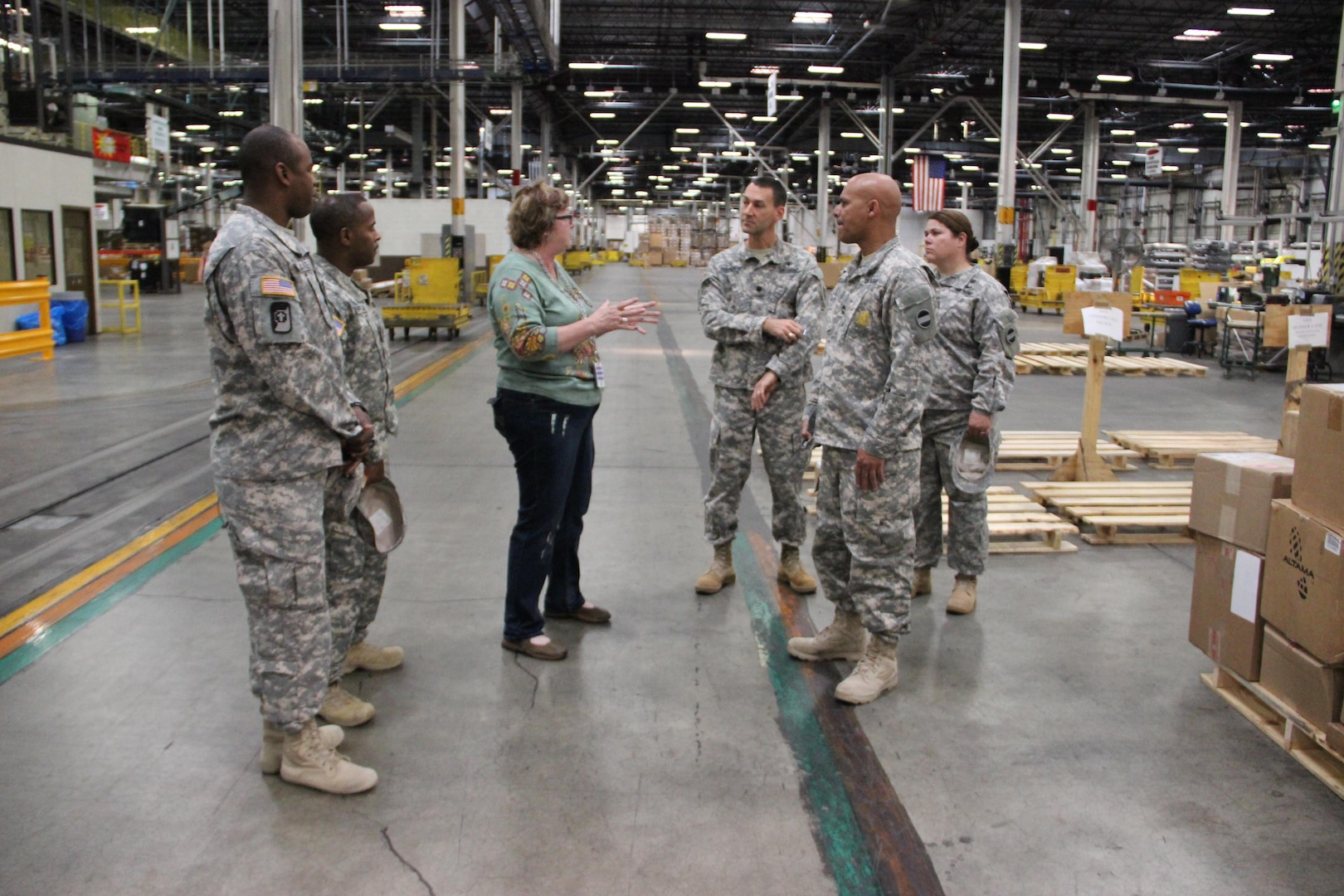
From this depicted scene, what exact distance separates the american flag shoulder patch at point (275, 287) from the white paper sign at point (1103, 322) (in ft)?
17.9

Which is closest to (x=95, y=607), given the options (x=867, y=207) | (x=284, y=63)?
(x=867, y=207)

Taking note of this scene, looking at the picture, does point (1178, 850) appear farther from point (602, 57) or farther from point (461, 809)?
point (602, 57)

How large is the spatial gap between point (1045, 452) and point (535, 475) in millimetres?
5411

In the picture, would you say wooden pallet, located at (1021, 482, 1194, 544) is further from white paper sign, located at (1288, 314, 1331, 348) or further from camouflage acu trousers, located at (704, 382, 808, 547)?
camouflage acu trousers, located at (704, 382, 808, 547)

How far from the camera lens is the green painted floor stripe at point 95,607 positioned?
4281 mm

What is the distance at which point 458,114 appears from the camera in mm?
24672

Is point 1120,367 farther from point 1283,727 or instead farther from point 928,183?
point 928,183

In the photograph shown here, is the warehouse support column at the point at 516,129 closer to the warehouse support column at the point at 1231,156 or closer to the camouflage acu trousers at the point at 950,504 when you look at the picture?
the warehouse support column at the point at 1231,156

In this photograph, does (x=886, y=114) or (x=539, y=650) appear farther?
(x=886, y=114)

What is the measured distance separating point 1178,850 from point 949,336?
2569 millimetres

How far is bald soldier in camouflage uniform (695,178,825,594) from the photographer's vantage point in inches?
189

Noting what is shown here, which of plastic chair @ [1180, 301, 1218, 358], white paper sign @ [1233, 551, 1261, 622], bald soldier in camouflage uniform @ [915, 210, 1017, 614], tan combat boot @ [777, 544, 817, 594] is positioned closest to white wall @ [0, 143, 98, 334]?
tan combat boot @ [777, 544, 817, 594]

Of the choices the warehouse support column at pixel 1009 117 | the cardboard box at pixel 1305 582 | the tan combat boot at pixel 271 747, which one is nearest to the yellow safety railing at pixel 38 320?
the tan combat boot at pixel 271 747

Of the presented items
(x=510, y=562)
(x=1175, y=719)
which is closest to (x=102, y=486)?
(x=510, y=562)
